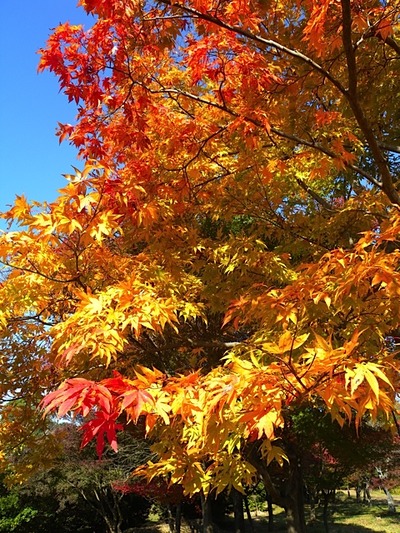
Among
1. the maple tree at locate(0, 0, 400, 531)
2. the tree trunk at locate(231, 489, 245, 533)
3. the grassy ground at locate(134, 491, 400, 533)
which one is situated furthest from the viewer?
the grassy ground at locate(134, 491, 400, 533)

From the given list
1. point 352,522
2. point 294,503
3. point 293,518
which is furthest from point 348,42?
point 352,522

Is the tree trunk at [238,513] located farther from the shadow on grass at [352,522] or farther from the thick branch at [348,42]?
the thick branch at [348,42]

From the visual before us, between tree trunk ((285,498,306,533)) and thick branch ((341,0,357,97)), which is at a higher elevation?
thick branch ((341,0,357,97))

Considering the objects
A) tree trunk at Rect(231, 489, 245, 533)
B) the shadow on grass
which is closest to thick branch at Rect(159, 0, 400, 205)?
tree trunk at Rect(231, 489, 245, 533)

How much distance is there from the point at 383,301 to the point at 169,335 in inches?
137

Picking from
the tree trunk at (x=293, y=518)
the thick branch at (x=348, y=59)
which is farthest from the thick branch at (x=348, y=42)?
the tree trunk at (x=293, y=518)

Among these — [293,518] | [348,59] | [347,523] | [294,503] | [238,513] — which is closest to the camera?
[348,59]

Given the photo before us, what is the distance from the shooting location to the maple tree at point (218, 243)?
206 centimetres

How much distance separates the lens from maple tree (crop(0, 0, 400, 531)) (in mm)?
2061

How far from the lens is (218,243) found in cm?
463

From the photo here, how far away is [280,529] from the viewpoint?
2134 cm

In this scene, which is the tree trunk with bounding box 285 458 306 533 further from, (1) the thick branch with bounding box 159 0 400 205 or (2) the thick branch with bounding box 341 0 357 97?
(2) the thick branch with bounding box 341 0 357 97

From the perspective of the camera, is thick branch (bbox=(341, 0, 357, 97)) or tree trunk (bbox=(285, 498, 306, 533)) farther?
tree trunk (bbox=(285, 498, 306, 533))

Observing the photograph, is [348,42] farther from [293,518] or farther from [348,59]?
[293,518]
